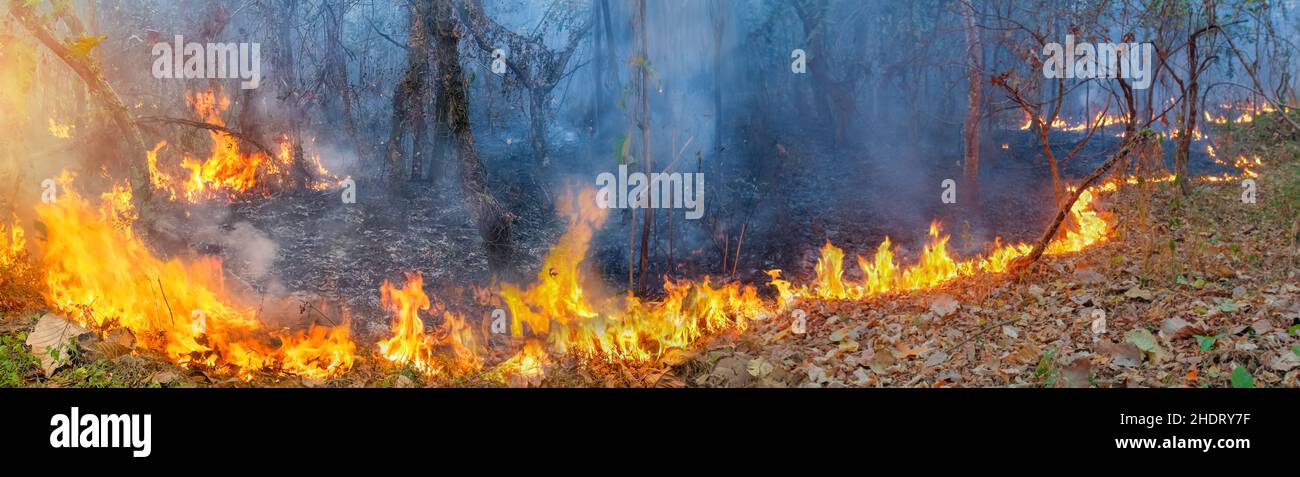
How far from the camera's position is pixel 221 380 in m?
6.81

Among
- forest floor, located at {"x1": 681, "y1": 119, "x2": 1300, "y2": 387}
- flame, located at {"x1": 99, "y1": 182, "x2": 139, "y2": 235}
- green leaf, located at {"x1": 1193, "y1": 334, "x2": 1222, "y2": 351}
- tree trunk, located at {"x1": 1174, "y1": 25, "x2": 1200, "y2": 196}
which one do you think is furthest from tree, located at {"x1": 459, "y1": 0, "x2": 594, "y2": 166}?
green leaf, located at {"x1": 1193, "y1": 334, "x2": 1222, "y2": 351}

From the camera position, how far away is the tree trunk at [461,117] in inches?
384

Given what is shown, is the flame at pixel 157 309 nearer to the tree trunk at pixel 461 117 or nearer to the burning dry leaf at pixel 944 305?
the tree trunk at pixel 461 117

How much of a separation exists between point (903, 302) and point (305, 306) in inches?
272

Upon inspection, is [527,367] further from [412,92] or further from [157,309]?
[412,92]

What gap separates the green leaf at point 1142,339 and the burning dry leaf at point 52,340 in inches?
341

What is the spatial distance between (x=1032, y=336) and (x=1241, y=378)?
1.60 metres

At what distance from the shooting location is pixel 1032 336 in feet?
21.7

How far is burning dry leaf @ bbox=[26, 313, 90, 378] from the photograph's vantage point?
6555mm

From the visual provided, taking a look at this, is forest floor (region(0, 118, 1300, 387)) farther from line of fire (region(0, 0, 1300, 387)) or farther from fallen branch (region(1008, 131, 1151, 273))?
fallen branch (region(1008, 131, 1151, 273))

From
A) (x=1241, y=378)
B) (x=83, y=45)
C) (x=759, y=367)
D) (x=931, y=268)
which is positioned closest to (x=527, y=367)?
Answer: (x=759, y=367)

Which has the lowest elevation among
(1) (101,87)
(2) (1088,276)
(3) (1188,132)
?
(2) (1088,276)

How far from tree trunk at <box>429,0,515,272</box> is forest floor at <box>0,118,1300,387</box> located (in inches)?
77.9

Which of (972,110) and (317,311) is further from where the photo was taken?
(972,110)
